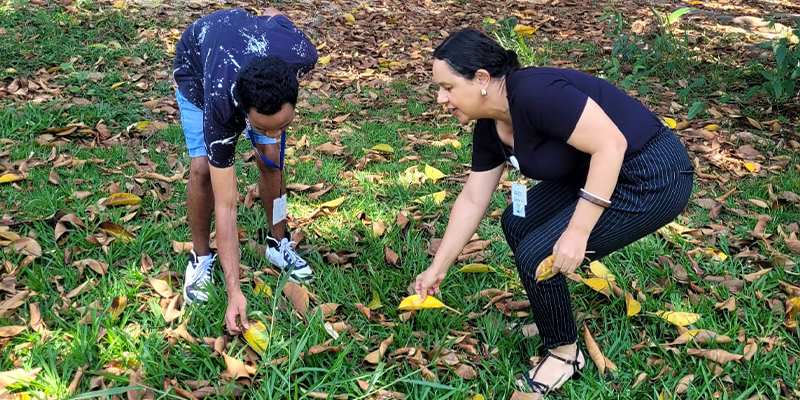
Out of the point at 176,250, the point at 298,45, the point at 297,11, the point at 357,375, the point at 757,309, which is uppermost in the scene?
the point at 298,45

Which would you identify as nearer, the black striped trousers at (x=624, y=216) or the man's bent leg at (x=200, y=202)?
the black striped trousers at (x=624, y=216)

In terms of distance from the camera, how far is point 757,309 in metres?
2.63

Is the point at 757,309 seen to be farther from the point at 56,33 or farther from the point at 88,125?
the point at 56,33

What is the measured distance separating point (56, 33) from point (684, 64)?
5044 millimetres

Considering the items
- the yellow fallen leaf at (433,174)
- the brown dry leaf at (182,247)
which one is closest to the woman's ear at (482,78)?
the brown dry leaf at (182,247)

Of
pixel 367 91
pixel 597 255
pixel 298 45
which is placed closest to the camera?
pixel 597 255

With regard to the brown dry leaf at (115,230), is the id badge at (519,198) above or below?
above

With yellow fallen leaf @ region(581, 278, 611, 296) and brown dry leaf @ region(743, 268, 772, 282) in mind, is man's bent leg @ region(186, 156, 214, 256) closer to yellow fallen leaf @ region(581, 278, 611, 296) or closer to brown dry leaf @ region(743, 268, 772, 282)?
yellow fallen leaf @ region(581, 278, 611, 296)

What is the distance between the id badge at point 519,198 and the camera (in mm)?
2246

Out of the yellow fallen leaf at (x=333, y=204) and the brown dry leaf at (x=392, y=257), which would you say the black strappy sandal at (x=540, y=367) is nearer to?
the brown dry leaf at (x=392, y=257)

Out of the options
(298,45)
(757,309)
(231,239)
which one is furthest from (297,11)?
(757,309)

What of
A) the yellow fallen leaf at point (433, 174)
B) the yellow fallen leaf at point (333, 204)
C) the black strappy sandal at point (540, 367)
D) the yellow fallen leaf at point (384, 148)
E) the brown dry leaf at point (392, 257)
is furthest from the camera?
the yellow fallen leaf at point (384, 148)

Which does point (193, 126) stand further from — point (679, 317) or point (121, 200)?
point (679, 317)

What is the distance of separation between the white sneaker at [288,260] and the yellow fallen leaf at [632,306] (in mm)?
1284
